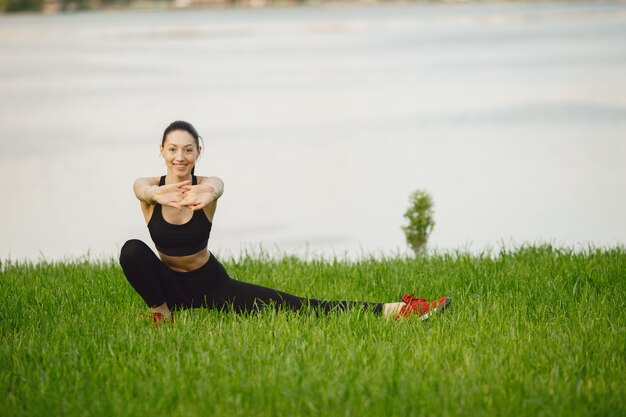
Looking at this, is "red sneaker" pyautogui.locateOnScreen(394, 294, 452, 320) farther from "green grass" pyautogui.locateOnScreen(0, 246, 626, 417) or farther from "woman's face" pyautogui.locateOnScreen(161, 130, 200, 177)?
"woman's face" pyautogui.locateOnScreen(161, 130, 200, 177)

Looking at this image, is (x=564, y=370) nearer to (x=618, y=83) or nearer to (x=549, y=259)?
(x=549, y=259)

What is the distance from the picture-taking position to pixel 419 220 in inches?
416

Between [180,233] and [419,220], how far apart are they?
4.38m

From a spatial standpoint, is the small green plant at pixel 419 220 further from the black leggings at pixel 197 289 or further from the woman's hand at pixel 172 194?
the woman's hand at pixel 172 194

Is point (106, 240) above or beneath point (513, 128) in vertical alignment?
beneath

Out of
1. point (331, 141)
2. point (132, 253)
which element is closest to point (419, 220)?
point (132, 253)

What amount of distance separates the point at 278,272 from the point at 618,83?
24.0 m

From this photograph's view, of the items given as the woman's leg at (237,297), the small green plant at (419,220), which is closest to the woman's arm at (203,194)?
the woman's leg at (237,297)

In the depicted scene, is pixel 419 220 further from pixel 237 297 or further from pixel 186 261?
pixel 186 261

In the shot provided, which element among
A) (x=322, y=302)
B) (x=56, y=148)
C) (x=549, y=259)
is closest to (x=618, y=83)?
(x=56, y=148)

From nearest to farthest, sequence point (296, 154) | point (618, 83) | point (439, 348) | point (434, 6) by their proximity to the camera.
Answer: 1. point (439, 348)
2. point (296, 154)
3. point (618, 83)
4. point (434, 6)

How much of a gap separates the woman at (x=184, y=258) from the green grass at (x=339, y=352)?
0.50ft

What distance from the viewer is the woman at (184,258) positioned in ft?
21.8

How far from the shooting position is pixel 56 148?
22562 millimetres
